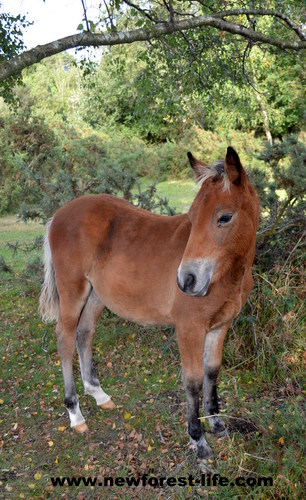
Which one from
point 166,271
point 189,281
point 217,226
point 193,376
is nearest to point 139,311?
point 166,271

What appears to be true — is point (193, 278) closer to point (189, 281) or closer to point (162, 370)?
point (189, 281)

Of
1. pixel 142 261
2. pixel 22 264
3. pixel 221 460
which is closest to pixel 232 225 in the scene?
pixel 142 261

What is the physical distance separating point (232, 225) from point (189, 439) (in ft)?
6.26

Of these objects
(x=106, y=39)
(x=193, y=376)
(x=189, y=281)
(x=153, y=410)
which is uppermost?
(x=106, y=39)

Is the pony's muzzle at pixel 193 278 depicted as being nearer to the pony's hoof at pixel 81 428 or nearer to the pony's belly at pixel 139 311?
the pony's belly at pixel 139 311

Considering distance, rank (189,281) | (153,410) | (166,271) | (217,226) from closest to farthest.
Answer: (189,281), (217,226), (166,271), (153,410)

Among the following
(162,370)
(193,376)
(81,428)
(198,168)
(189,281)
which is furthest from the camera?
(162,370)

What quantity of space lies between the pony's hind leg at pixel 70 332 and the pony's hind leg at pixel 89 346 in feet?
0.93

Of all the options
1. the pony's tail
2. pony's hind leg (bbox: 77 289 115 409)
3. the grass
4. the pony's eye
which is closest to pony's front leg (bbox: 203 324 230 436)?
the grass

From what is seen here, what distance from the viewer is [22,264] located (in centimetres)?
1052

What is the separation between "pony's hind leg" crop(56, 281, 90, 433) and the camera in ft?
14.0

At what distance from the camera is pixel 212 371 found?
3836mm

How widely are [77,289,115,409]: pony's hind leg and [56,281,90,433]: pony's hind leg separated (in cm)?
28

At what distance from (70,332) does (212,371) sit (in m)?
1.39
